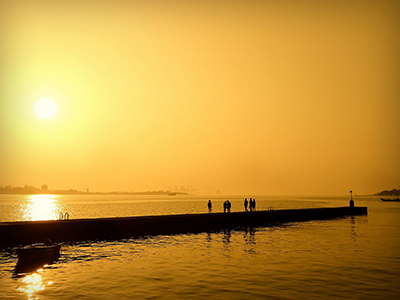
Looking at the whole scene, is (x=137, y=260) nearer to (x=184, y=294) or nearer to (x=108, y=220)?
(x=184, y=294)

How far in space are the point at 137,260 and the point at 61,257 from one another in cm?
640

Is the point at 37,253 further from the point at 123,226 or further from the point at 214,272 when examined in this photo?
the point at 123,226

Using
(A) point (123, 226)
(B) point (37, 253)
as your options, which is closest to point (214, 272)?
(B) point (37, 253)

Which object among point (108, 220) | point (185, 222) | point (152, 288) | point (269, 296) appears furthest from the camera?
point (185, 222)

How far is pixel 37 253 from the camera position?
24281mm

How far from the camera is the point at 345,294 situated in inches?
647

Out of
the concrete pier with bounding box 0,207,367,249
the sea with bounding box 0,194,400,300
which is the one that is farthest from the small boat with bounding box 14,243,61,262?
the concrete pier with bounding box 0,207,367,249

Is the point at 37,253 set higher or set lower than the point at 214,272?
higher

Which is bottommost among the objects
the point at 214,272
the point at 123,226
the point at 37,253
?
the point at 214,272

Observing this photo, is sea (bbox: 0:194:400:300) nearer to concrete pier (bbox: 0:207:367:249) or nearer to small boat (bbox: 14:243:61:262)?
small boat (bbox: 14:243:61:262)

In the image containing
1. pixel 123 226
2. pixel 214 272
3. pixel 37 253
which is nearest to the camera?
pixel 214 272

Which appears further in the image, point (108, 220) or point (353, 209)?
point (353, 209)

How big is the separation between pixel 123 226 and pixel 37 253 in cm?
1649

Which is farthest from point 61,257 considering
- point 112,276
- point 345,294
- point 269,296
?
point 345,294
